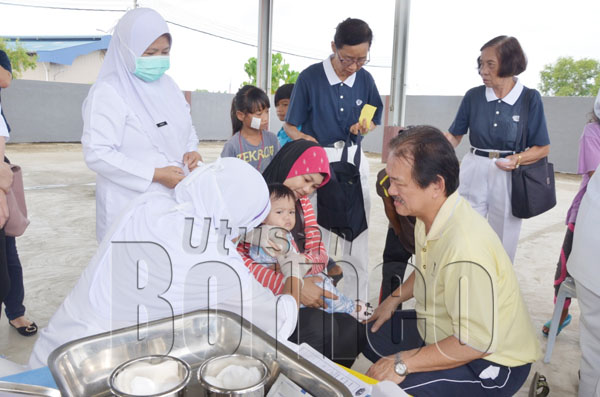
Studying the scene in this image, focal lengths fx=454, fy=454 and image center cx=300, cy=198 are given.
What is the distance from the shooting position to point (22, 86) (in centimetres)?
1142

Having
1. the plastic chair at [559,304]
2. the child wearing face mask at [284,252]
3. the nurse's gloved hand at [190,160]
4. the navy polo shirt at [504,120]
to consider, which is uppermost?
the navy polo shirt at [504,120]

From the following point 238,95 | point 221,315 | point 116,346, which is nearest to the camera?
point 116,346

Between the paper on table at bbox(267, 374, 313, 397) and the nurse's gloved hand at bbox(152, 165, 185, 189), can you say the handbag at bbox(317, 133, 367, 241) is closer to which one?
the nurse's gloved hand at bbox(152, 165, 185, 189)

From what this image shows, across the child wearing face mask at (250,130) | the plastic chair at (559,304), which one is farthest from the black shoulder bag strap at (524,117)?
the child wearing face mask at (250,130)

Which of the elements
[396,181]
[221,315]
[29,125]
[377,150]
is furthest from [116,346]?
[29,125]

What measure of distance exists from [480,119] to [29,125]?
12.1m

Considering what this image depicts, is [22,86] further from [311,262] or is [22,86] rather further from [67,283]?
[311,262]

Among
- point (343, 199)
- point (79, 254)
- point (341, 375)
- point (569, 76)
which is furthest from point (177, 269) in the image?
point (569, 76)

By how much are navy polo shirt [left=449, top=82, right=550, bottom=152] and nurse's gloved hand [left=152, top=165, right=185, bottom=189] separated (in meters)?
1.68

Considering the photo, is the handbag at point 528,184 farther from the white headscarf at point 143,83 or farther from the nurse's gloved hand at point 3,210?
the nurse's gloved hand at point 3,210

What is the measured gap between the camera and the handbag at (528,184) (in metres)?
2.45

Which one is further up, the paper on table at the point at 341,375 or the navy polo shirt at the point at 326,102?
the navy polo shirt at the point at 326,102

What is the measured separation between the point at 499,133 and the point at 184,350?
2.16 m

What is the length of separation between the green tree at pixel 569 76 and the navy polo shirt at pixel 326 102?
18.2 meters
